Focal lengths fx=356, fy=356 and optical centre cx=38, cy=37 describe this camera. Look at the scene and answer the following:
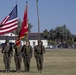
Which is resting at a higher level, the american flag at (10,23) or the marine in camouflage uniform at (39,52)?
the american flag at (10,23)

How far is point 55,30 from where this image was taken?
16512cm

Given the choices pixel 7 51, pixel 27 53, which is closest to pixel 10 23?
pixel 7 51

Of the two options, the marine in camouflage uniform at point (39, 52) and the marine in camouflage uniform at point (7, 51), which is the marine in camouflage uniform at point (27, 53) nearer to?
the marine in camouflage uniform at point (39, 52)

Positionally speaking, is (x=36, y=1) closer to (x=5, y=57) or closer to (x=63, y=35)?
(x=5, y=57)

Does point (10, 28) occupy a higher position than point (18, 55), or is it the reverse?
point (10, 28)

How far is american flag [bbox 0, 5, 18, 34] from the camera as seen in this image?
2161 cm

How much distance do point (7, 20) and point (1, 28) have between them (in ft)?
2.84

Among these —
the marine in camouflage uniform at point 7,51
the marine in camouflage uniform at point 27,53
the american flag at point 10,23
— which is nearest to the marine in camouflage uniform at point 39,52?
the marine in camouflage uniform at point 27,53

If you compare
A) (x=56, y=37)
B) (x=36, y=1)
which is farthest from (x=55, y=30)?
(x=36, y=1)

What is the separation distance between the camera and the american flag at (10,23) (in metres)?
21.6

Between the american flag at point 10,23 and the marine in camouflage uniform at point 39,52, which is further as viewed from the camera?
the american flag at point 10,23

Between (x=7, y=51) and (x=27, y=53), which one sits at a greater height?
(x=7, y=51)

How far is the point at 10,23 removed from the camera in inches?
859

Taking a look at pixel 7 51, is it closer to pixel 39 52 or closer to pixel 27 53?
pixel 27 53
